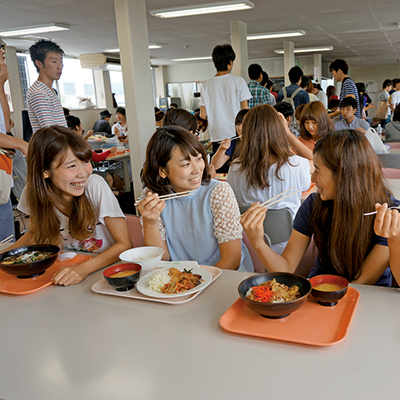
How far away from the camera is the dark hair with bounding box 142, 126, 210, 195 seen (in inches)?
65.4

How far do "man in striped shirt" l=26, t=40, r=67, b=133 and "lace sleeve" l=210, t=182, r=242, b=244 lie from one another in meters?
1.74

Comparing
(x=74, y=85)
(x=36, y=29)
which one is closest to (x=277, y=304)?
(x=36, y=29)

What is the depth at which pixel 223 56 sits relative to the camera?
14.1 feet

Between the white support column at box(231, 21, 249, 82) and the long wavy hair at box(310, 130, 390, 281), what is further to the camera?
the white support column at box(231, 21, 249, 82)

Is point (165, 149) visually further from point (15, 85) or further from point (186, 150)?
point (15, 85)

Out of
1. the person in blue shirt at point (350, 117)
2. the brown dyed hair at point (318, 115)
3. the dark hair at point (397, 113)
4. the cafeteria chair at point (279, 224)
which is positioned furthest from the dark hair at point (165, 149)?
the dark hair at point (397, 113)

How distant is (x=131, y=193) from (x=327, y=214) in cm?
506

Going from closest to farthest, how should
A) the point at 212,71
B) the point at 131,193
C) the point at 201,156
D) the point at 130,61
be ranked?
the point at 201,156, the point at 130,61, the point at 131,193, the point at 212,71

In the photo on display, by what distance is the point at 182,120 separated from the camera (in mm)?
3084

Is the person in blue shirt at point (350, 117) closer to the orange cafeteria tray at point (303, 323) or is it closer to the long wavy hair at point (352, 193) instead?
the long wavy hair at point (352, 193)

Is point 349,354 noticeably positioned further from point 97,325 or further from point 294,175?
point 294,175

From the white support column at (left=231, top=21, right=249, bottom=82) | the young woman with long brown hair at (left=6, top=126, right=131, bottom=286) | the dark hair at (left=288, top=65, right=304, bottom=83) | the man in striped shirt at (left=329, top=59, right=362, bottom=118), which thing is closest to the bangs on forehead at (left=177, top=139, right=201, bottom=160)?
the young woman with long brown hair at (left=6, top=126, right=131, bottom=286)

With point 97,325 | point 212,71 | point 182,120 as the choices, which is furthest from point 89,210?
point 212,71

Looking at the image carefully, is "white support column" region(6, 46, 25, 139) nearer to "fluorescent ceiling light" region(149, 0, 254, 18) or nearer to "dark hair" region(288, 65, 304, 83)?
"fluorescent ceiling light" region(149, 0, 254, 18)
